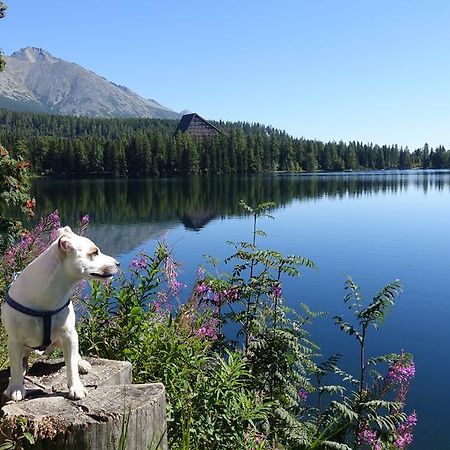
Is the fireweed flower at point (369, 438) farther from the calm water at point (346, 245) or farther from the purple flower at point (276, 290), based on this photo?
the calm water at point (346, 245)

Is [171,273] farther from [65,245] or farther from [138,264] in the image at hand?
[65,245]

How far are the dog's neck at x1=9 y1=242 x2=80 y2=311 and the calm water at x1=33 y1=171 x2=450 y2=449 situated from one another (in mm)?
3307

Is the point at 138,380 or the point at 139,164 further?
the point at 139,164

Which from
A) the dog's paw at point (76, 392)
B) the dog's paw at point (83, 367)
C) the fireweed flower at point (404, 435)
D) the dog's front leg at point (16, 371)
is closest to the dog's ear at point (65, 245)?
the dog's front leg at point (16, 371)

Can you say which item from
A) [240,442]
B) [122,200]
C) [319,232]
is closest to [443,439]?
[240,442]

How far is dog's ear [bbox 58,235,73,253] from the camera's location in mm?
3021

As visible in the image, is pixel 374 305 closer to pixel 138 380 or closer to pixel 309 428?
pixel 309 428

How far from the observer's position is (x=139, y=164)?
125 meters

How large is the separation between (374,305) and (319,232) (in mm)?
27847

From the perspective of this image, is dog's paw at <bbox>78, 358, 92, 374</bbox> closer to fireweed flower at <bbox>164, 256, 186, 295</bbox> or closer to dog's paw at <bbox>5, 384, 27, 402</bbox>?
dog's paw at <bbox>5, 384, 27, 402</bbox>

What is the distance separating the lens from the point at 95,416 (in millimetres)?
2918

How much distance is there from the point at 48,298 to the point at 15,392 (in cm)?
65

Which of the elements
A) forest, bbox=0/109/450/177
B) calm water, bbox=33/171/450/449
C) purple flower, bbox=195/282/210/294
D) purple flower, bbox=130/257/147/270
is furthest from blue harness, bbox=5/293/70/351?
forest, bbox=0/109/450/177

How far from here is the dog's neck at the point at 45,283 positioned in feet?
10.1
